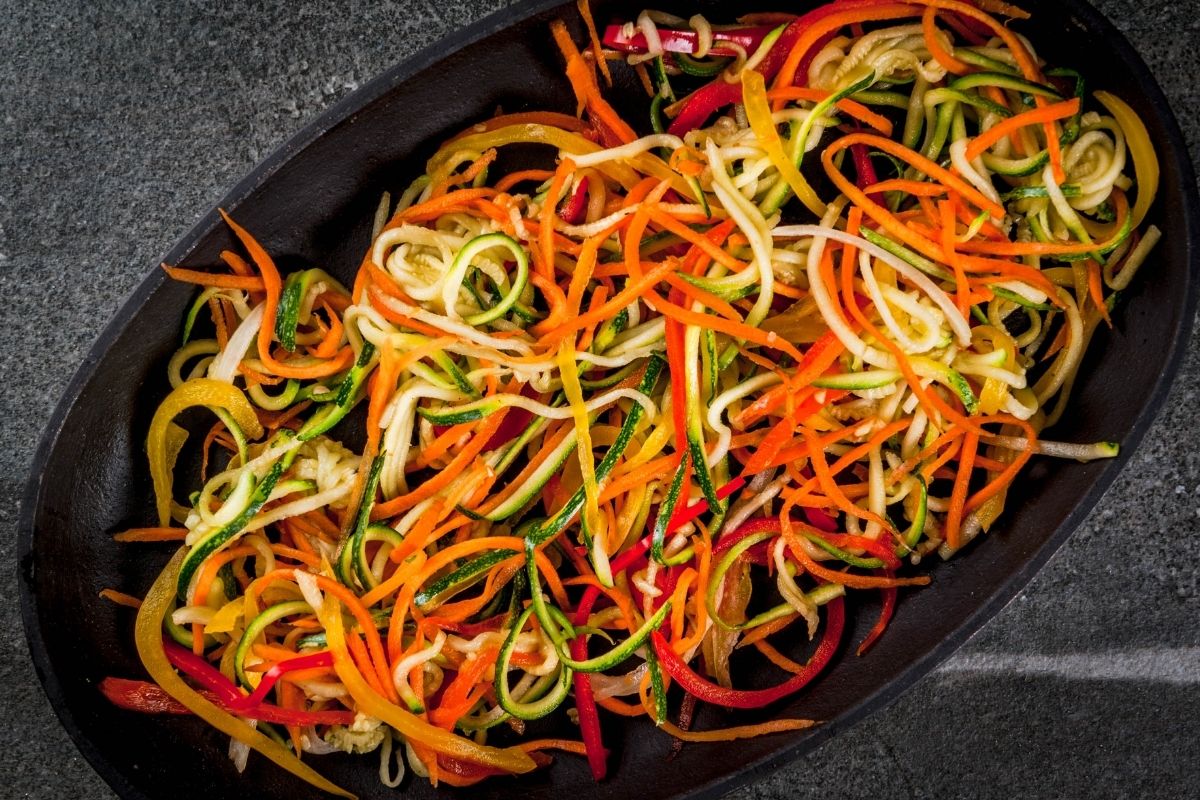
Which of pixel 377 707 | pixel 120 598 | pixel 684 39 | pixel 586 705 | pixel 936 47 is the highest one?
pixel 684 39

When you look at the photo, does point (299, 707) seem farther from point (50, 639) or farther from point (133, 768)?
point (50, 639)

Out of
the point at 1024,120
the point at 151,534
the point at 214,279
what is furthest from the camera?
the point at 151,534

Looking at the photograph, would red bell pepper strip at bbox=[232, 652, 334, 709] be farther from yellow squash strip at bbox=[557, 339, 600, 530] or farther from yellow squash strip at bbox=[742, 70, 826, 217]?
yellow squash strip at bbox=[742, 70, 826, 217]

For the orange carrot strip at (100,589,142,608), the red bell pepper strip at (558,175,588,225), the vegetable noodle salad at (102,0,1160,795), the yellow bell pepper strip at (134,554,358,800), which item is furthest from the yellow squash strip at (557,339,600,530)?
the orange carrot strip at (100,589,142,608)

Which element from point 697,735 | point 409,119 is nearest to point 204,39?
point 409,119

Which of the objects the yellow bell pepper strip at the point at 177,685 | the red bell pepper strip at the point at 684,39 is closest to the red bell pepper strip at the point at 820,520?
the red bell pepper strip at the point at 684,39

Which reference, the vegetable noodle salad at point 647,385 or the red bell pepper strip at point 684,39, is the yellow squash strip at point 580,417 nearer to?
the vegetable noodle salad at point 647,385

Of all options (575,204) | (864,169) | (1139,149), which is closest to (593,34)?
(575,204)

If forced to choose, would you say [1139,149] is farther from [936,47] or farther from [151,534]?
[151,534]
